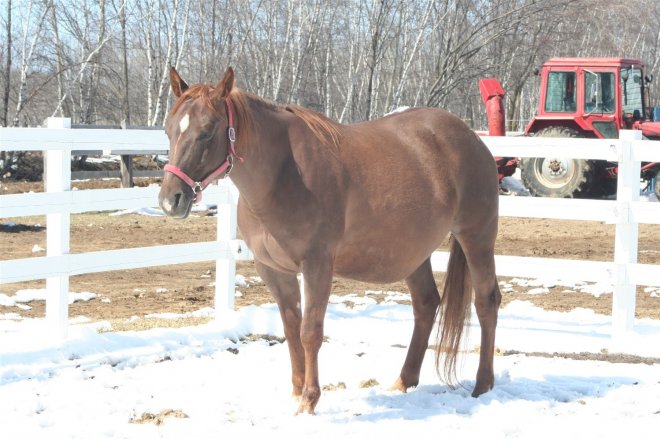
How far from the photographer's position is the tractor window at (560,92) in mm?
17547

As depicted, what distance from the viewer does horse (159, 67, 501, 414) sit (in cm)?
401

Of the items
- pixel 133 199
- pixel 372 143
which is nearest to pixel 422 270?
pixel 372 143

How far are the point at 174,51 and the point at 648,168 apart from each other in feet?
43.8

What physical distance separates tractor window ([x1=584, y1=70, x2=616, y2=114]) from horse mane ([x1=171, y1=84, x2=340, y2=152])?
13.7m

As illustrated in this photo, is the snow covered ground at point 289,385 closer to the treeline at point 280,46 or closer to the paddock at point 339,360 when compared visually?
the paddock at point 339,360

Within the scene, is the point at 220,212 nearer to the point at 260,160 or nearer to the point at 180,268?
the point at 260,160

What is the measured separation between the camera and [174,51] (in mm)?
24938

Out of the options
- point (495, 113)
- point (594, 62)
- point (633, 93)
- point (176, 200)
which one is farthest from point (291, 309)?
point (633, 93)

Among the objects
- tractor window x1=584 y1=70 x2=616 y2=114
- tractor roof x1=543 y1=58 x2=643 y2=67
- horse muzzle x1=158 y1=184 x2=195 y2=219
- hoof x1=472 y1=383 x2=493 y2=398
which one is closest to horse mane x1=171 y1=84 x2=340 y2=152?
horse muzzle x1=158 y1=184 x2=195 y2=219

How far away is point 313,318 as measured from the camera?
424 centimetres

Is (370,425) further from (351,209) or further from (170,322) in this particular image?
(170,322)

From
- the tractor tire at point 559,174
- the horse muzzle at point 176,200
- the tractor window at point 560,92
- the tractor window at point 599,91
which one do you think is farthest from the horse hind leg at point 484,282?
the tractor window at point 560,92

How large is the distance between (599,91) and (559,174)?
72.0 inches

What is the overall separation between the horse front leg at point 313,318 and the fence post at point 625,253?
8.98 ft
